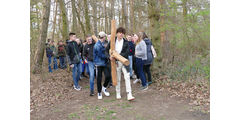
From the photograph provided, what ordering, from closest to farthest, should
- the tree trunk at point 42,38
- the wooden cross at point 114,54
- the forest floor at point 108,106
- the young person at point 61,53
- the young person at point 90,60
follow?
the forest floor at point 108,106
the wooden cross at point 114,54
the young person at point 90,60
the tree trunk at point 42,38
the young person at point 61,53

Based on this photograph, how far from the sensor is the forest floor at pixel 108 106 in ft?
14.6

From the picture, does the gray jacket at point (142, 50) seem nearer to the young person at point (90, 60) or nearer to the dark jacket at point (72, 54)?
the young person at point (90, 60)

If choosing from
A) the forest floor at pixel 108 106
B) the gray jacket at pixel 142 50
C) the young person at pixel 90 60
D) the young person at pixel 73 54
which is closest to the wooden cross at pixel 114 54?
the forest floor at pixel 108 106

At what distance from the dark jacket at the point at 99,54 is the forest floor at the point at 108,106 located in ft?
4.06

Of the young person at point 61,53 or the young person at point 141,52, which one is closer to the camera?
the young person at point 141,52

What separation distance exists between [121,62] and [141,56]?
1.34m

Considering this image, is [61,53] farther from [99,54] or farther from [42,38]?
[99,54]

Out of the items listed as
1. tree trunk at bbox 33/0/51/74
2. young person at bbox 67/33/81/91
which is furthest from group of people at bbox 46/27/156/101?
tree trunk at bbox 33/0/51/74

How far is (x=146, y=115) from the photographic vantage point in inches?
176

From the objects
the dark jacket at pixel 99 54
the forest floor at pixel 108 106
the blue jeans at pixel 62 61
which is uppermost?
the dark jacket at pixel 99 54

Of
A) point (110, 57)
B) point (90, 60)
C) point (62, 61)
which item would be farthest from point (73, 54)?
point (62, 61)

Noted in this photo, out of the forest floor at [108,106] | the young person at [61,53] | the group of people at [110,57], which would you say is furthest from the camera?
the young person at [61,53]

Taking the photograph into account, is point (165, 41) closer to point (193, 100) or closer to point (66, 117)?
point (193, 100)

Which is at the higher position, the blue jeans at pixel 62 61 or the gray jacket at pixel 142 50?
the gray jacket at pixel 142 50
